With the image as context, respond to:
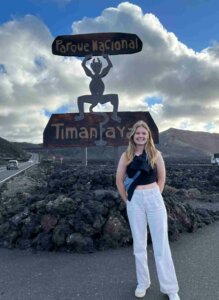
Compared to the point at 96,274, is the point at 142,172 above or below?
above

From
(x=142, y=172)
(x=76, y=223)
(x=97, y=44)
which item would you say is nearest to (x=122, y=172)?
(x=142, y=172)

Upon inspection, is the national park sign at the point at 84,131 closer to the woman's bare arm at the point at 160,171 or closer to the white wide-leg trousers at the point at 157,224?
the woman's bare arm at the point at 160,171

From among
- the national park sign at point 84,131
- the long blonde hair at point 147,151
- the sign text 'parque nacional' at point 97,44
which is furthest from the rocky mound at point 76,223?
the sign text 'parque nacional' at point 97,44

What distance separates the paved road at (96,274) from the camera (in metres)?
4.72

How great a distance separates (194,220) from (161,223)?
4.15 metres

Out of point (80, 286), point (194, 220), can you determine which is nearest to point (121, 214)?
point (194, 220)

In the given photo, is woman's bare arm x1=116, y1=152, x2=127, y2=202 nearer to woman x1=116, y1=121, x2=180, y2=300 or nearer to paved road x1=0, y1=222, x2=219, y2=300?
woman x1=116, y1=121, x2=180, y2=300

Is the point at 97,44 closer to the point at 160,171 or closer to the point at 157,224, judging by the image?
the point at 160,171

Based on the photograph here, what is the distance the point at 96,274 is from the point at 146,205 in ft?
5.62

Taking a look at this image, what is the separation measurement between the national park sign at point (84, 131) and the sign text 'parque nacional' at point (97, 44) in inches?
→ 107

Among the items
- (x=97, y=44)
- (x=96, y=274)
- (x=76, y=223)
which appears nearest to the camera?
(x=96, y=274)

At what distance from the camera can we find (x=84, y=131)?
1594 cm

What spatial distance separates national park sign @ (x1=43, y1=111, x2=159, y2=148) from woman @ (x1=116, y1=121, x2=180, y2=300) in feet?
36.6

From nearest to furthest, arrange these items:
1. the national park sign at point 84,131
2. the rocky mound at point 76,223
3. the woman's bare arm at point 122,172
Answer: the woman's bare arm at point 122,172 < the rocky mound at point 76,223 < the national park sign at point 84,131
